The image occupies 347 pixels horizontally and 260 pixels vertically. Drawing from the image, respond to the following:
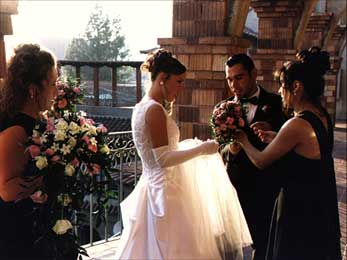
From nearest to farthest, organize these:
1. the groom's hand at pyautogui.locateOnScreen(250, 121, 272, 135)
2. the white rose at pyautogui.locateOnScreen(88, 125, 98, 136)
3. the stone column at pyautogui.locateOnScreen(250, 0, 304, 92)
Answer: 1. the white rose at pyautogui.locateOnScreen(88, 125, 98, 136)
2. the groom's hand at pyautogui.locateOnScreen(250, 121, 272, 135)
3. the stone column at pyautogui.locateOnScreen(250, 0, 304, 92)

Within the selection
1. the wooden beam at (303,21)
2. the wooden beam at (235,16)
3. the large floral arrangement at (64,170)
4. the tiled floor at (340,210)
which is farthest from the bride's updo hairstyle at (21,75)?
the wooden beam at (303,21)

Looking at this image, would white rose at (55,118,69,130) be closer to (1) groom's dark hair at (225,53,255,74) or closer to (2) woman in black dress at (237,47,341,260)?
(2) woman in black dress at (237,47,341,260)

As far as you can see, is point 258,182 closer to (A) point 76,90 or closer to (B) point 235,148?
(B) point 235,148

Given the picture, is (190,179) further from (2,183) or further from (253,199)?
(2,183)

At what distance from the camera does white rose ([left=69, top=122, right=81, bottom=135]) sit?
1890mm

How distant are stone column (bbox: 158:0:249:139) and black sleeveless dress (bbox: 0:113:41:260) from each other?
8.35 ft

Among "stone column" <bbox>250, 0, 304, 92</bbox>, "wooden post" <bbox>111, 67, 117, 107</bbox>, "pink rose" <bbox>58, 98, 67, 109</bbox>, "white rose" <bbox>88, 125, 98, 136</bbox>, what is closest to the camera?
"white rose" <bbox>88, 125, 98, 136</bbox>

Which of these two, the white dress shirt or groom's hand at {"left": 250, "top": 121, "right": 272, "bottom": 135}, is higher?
the white dress shirt

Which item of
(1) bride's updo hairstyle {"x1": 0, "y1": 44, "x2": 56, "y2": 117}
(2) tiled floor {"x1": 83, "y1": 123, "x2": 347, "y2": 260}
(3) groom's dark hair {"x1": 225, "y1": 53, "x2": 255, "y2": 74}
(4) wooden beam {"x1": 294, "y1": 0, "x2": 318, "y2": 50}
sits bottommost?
(2) tiled floor {"x1": 83, "y1": 123, "x2": 347, "y2": 260}

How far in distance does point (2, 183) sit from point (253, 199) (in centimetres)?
160

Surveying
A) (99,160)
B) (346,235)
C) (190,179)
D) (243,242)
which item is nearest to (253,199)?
(243,242)

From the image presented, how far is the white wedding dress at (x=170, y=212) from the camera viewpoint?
8.04 ft

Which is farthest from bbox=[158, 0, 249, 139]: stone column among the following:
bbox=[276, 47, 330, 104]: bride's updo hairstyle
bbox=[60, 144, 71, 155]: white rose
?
bbox=[60, 144, 71, 155]: white rose

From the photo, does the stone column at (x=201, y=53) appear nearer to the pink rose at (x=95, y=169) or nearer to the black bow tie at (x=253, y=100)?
the black bow tie at (x=253, y=100)
